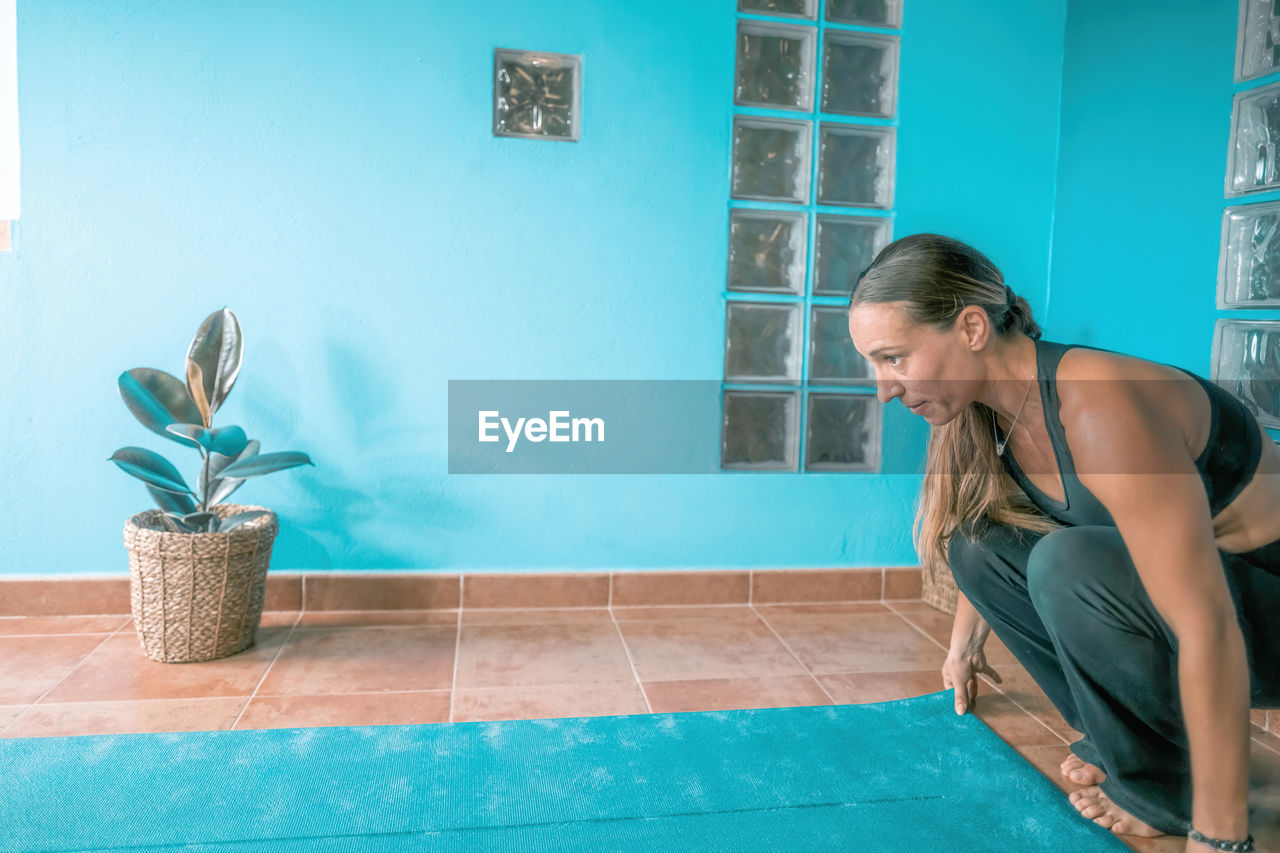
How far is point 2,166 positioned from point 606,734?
1.74 meters

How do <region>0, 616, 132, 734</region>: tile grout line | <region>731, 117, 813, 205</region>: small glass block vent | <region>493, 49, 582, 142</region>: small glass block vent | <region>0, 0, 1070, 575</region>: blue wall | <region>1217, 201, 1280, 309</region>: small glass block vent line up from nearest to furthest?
<region>0, 616, 132, 734</region>: tile grout line, <region>1217, 201, 1280, 309</region>: small glass block vent, <region>0, 0, 1070, 575</region>: blue wall, <region>493, 49, 582, 142</region>: small glass block vent, <region>731, 117, 813, 205</region>: small glass block vent

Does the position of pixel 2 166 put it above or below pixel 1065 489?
above

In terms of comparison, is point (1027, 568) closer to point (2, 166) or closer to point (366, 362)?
point (366, 362)

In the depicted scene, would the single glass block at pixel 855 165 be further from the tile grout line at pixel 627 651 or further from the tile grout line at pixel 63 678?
the tile grout line at pixel 63 678

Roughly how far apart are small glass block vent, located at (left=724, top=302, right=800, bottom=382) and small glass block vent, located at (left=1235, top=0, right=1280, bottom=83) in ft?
3.23

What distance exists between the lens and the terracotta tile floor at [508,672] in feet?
5.03

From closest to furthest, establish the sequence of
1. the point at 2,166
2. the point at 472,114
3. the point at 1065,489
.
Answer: the point at 1065,489 < the point at 2,166 < the point at 472,114

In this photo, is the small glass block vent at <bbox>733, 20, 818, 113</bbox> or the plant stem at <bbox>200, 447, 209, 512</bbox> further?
the small glass block vent at <bbox>733, 20, 818, 113</bbox>

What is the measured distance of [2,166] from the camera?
192 cm

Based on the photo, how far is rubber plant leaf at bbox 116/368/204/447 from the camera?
5.60ft

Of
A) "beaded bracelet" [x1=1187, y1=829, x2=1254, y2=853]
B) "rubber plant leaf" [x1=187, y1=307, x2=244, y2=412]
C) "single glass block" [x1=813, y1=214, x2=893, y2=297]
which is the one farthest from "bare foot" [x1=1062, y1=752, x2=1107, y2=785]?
"rubber plant leaf" [x1=187, y1=307, x2=244, y2=412]

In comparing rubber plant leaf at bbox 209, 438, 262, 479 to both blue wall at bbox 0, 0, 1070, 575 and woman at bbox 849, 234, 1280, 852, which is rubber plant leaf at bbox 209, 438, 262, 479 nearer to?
blue wall at bbox 0, 0, 1070, 575

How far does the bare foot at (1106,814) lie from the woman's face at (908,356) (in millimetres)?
592

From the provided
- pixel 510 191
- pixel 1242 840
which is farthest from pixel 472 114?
pixel 1242 840
